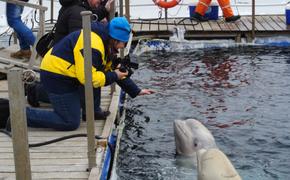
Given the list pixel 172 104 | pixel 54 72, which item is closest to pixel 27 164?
pixel 54 72

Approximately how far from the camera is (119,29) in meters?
5.91

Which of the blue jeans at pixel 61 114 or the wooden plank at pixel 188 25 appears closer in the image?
the blue jeans at pixel 61 114

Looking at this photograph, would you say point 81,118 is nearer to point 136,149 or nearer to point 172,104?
point 136,149

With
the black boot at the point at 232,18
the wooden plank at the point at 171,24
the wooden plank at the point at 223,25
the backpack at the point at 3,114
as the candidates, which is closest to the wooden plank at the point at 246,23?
the black boot at the point at 232,18

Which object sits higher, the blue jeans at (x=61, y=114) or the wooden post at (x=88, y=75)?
the wooden post at (x=88, y=75)

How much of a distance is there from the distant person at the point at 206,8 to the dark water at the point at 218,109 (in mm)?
1302

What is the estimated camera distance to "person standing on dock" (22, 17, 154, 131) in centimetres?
588

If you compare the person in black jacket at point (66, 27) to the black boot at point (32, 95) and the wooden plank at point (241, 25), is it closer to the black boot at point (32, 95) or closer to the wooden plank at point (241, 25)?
the black boot at point (32, 95)

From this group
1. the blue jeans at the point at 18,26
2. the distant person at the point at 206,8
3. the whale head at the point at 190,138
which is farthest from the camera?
Result: the distant person at the point at 206,8

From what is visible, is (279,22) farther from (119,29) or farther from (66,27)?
(119,29)

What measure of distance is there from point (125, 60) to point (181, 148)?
1.21m

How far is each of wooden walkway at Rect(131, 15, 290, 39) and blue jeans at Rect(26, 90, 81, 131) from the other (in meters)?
8.03

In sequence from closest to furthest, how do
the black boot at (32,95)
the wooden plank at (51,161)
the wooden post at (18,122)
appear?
the wooden post at (18,122), the wooden plank at (51,161), the black boot at (32,95)

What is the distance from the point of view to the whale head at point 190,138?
21.9ft
